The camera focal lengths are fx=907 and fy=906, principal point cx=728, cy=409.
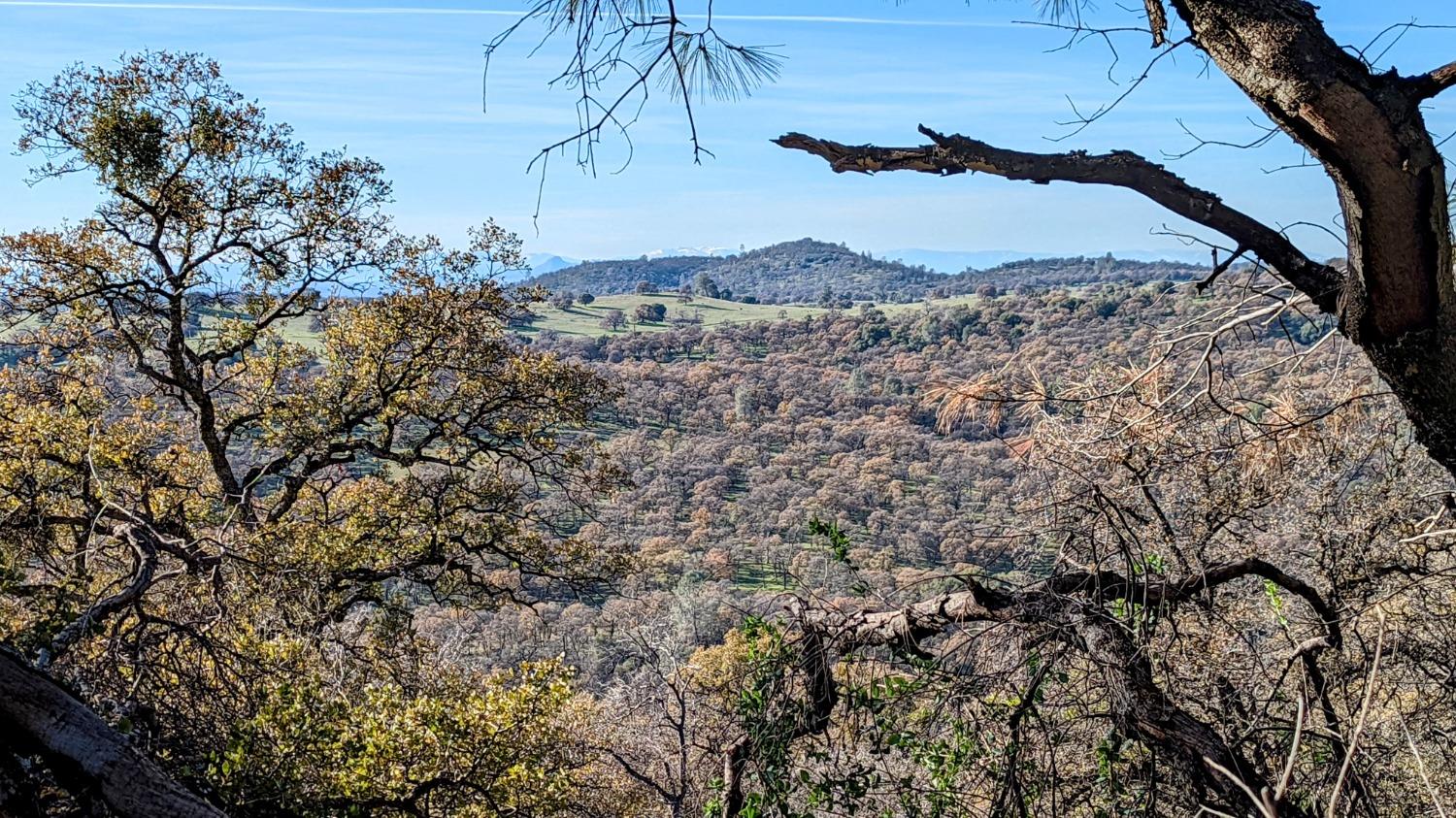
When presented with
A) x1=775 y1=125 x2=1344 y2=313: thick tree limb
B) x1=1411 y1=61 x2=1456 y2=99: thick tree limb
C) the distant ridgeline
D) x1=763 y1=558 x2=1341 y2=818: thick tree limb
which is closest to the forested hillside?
x1=763 y1=558 x2=1341 y2=818: thick tree limb

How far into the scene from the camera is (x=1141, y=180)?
191 cm

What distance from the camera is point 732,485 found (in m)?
40.4

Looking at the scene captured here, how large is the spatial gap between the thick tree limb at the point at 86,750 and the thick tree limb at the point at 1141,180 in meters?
1.89

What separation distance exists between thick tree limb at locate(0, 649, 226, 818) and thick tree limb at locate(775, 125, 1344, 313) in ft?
6.20

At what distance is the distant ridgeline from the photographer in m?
80.5

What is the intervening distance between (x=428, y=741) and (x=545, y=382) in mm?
4151

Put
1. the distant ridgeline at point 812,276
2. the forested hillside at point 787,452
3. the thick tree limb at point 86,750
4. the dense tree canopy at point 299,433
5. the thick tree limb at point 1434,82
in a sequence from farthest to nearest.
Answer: the distant ridgeline at point 812,276
the forested hillside at point 787,452
the dense tree canopy at point 299,433
the thick tree limb at point 86,750
the thick tree limb at point 1434,82

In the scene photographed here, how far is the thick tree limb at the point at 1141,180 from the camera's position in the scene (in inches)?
74.4

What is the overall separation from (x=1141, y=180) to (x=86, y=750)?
252cm

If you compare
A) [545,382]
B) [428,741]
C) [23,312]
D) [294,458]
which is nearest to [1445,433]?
[428,741]

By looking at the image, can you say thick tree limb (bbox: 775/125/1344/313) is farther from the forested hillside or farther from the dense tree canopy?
the dense tree canopy

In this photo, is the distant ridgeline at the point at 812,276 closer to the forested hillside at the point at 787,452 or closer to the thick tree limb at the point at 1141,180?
the forested hillside at the point at 787,452

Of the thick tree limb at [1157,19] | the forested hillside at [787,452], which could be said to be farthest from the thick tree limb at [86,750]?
the thick tree limb at [1157,19]

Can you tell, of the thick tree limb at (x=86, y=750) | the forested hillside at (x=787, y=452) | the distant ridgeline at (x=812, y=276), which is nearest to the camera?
the thick tree limb at (x=86, y=750)
